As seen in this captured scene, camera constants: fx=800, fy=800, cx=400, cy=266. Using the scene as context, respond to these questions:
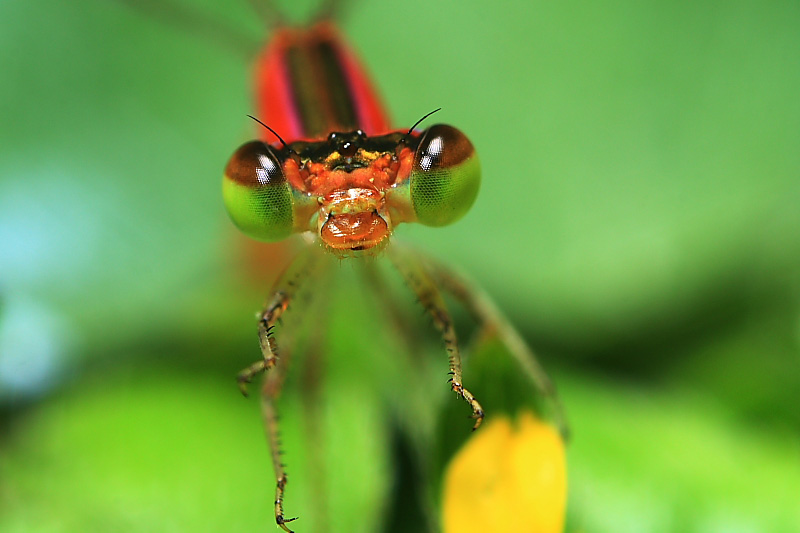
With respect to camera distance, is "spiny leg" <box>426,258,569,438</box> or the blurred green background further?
the blurred green background

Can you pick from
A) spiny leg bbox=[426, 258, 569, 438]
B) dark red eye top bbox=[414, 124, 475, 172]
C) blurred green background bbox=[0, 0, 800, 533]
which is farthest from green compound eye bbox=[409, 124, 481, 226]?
blurred green background bbox=[0, 0, 800, 533]

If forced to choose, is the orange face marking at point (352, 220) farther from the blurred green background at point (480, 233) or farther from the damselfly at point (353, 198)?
the blurred green background at point (480, 233)

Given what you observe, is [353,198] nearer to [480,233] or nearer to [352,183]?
[352,183]

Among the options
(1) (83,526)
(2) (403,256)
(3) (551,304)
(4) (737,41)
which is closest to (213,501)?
Answer: (1) (83,526)

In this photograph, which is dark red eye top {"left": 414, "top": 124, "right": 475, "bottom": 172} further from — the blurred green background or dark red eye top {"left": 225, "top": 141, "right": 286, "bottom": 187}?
the blurred green background

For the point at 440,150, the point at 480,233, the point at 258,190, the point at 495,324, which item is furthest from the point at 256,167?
the point at 480,233

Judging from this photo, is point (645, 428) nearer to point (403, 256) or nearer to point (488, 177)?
point (403, 256)
